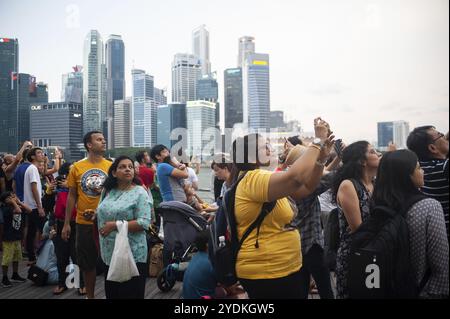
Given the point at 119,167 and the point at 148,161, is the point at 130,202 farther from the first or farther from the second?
the point at 148,161

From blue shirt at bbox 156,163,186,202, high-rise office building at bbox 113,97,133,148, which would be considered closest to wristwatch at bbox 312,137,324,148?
blue shirt at bbox 156,163,186,202

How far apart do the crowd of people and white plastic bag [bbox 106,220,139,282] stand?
0.26 feet

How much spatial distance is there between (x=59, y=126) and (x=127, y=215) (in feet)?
17.3

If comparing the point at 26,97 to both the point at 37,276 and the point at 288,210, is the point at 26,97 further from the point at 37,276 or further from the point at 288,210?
the point at 288,210

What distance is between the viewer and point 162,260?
450 centimetres

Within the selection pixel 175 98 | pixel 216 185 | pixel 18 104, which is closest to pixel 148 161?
pixel 216 185

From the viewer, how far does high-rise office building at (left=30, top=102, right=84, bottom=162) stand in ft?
18.1

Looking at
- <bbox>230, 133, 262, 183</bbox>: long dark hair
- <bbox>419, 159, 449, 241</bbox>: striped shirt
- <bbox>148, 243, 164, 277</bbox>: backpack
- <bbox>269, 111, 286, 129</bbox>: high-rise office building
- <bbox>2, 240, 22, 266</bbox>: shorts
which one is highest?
<bbox>269, 111, 286, 129</bbox>: high-rise office building

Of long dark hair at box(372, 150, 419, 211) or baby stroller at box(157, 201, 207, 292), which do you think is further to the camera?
baby stroller at box(157, 201, 207, 292)

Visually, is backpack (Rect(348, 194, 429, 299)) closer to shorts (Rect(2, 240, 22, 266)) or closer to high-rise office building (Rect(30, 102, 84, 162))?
high-rise office building (Rect(30, 102, 84, 162))

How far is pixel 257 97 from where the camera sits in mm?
4504

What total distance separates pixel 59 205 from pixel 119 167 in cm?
161

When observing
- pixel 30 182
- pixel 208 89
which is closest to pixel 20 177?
pixel 30 182

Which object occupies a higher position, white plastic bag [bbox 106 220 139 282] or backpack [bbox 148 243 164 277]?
white plastic bag [bbox 106 220 139 282]
